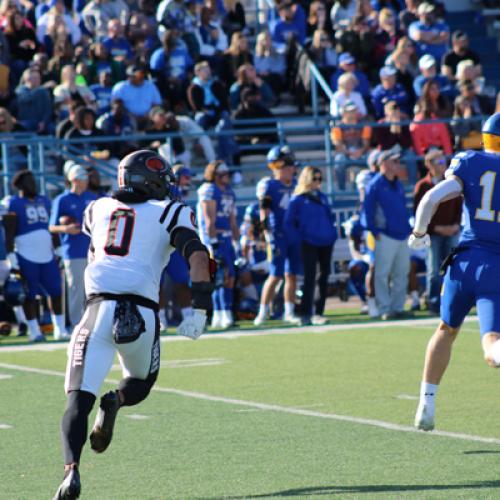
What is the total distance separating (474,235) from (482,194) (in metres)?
0.22

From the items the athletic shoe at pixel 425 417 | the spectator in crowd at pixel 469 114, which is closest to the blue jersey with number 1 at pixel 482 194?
the athletic shoe at pixel 425 417

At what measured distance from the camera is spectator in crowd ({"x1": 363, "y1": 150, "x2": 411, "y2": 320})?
14609 mm

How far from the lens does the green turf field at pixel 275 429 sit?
618cm

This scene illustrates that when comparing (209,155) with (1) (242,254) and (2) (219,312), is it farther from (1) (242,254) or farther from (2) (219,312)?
(2) (219,312)

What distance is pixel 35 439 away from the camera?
7.71m

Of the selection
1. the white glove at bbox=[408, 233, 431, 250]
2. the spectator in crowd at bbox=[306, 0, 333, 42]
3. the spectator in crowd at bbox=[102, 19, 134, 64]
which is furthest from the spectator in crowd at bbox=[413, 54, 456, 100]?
the white glove at bbox=[408, 233, 431, 250]

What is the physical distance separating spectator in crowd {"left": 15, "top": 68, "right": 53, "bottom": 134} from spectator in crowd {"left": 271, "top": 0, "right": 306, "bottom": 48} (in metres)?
4.74

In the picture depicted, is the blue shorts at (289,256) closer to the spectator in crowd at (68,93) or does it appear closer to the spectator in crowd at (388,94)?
the spectator in crowd at (68,93)

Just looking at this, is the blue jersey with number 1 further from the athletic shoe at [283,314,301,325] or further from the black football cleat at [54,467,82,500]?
the athletic shoe at [283,314,301,325]

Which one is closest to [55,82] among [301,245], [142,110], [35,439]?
[142,110]

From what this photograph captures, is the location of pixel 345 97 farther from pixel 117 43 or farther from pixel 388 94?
pixel 117 43

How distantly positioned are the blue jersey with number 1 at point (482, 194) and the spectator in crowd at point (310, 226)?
7142 millimetres

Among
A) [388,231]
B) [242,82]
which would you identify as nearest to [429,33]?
[242,82]

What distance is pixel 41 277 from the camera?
13977mm
